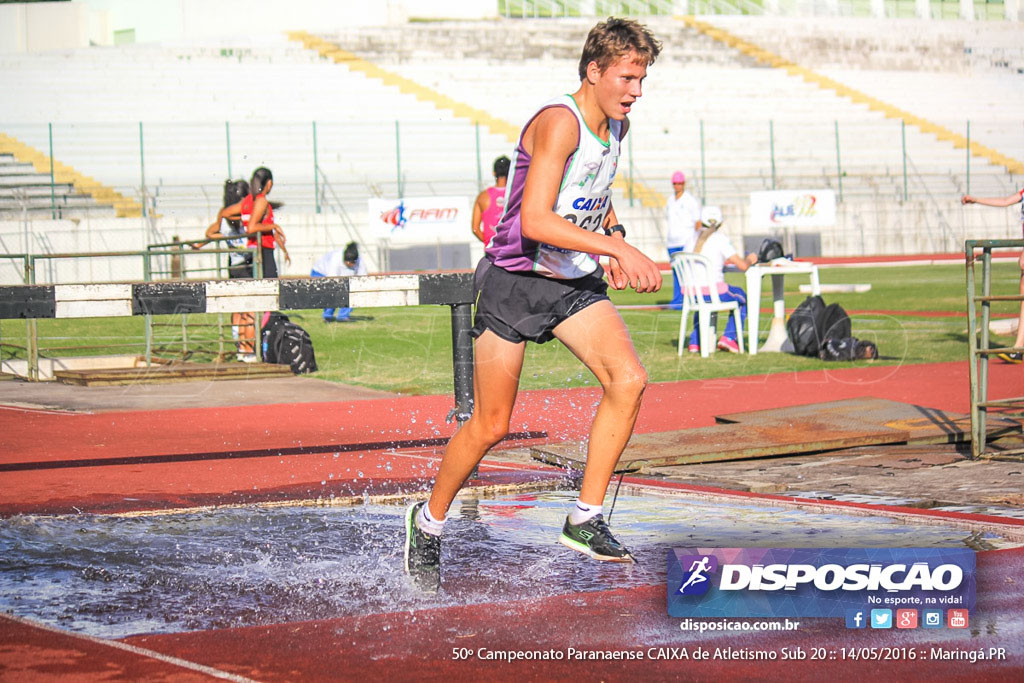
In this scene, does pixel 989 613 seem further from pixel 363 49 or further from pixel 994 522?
pixel 363 49

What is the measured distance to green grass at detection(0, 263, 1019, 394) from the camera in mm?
12336

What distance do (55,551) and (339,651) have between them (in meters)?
1.86

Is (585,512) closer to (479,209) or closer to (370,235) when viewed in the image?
(479,209)

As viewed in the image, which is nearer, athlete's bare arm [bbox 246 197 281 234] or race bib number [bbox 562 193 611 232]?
race bib number [bbox 562 193 611 232]

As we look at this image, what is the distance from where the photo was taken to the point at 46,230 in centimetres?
3027

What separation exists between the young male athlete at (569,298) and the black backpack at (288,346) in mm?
8665

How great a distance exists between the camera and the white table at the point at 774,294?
13.7m

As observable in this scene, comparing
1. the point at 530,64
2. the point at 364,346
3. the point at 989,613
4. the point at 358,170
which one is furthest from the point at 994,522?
the point at 530,64

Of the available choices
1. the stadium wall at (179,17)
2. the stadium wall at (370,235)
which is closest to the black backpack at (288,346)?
the stadium wall at (370,235)

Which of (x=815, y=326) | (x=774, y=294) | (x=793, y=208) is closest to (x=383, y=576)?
(x=815, y=326)

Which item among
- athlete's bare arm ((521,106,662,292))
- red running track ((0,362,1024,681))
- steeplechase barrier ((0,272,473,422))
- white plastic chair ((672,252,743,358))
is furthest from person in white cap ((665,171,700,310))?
athlete's bare arm ((521,106,662,292))

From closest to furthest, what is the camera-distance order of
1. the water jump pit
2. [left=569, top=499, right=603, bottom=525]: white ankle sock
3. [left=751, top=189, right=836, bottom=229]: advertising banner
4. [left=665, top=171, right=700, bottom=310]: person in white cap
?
the water jump pit
[left=569, top=499, right=603, bottom=525]: white ankle sock
[left=665, top=171, right=700, bottom=310]: person in white cap
[left=751, top=189, right=836, bottom=229]: advertising banner

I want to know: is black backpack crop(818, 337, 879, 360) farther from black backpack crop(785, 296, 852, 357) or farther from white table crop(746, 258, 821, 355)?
white table crop(746, 258, 821, 355)

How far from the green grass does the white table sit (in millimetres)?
311
